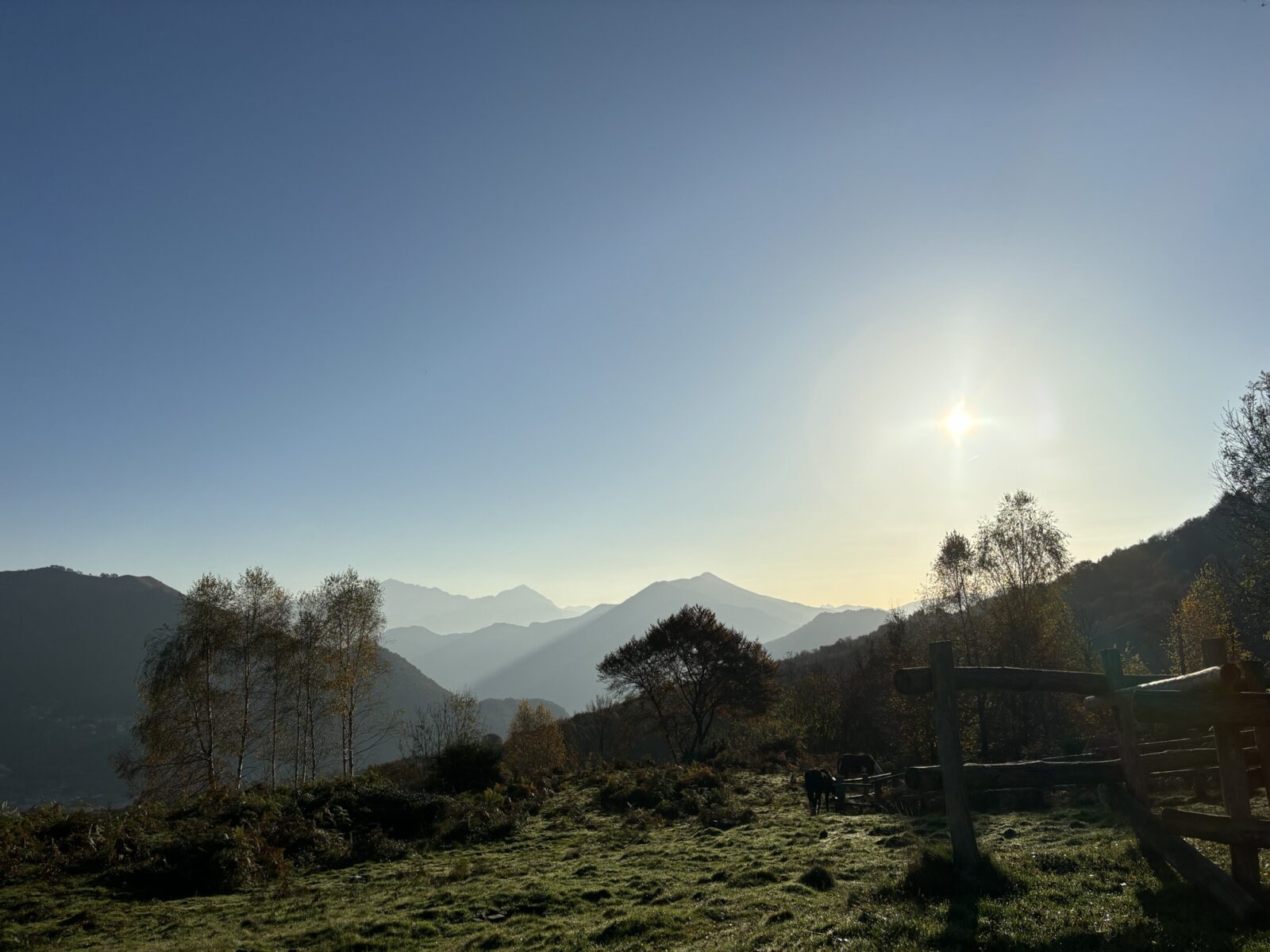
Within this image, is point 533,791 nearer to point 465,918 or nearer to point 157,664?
point 465,918

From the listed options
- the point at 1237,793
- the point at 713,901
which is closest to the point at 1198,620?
the point at 1237,793

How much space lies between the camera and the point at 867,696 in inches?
1806

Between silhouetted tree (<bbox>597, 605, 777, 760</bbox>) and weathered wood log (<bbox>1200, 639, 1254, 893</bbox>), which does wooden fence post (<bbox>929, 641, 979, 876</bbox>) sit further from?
silhouetted tree (<bbox>597, 605, 777, 760</bbox>)

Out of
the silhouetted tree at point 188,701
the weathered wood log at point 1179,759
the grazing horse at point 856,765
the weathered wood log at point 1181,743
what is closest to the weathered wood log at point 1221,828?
the weathered wood log at point 1179,759

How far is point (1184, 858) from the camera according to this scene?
25.7 ft

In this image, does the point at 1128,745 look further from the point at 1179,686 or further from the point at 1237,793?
the point at 1179,686

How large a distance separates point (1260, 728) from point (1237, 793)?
2.88ft

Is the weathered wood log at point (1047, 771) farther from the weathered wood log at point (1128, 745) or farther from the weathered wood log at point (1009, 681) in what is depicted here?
the weathered wood log at point (1128, 745)

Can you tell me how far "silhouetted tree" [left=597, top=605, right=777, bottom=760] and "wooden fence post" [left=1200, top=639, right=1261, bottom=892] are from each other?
1550 inches

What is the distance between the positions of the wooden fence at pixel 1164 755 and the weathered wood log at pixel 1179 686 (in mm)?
15

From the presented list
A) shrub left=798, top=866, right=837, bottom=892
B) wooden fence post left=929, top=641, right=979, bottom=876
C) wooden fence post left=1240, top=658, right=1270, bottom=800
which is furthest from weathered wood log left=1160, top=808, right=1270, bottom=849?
shrub left=798, top=866, right=837, bottom=892

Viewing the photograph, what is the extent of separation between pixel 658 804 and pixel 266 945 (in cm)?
1660

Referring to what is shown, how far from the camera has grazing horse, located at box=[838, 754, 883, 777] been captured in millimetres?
24062

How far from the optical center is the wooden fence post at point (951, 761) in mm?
9468
